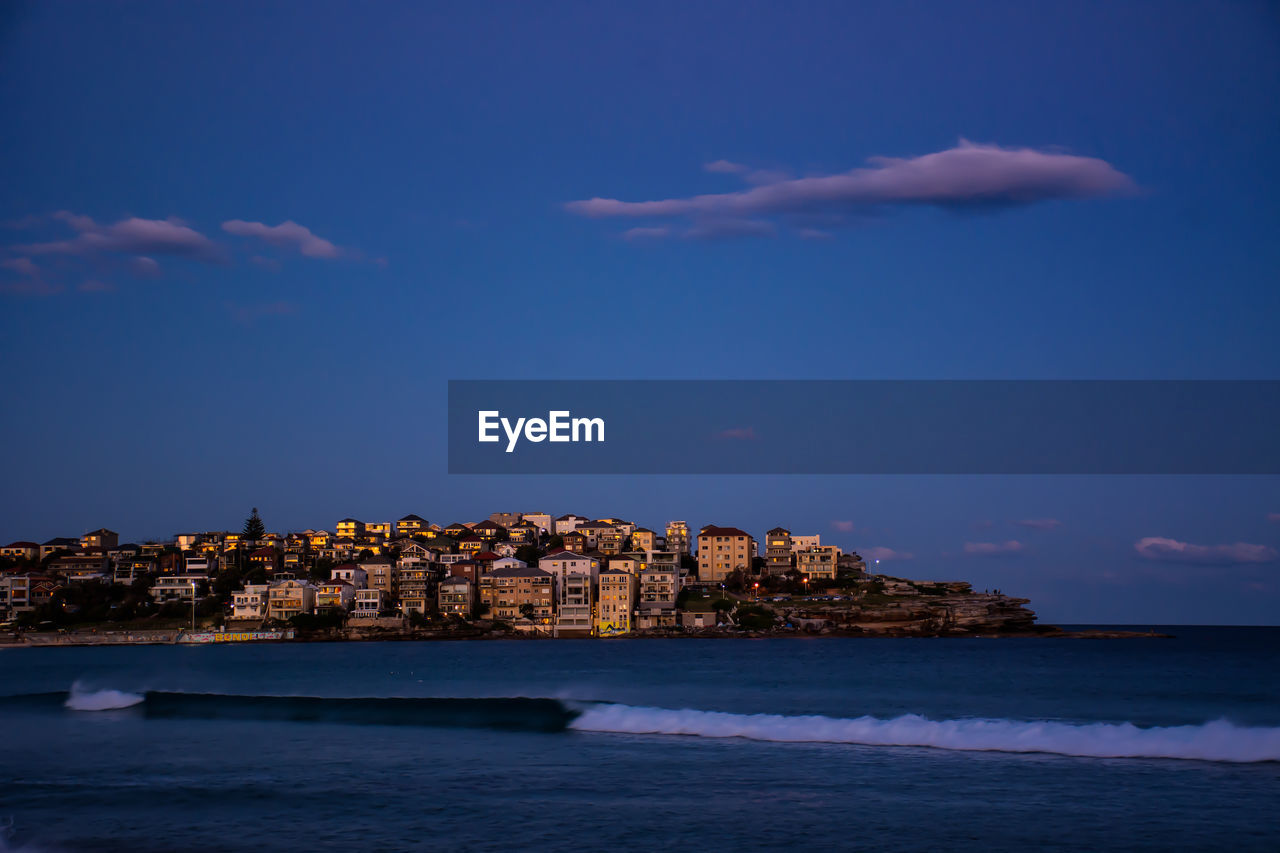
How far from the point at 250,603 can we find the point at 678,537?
46.4 m

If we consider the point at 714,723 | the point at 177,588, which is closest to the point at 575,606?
the point at 177,588

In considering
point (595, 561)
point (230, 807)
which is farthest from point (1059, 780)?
point (595, 561)

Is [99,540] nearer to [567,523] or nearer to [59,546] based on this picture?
[59,546]

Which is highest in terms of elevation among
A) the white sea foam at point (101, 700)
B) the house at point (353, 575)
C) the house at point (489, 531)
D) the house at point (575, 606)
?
the house at point (489, 531)

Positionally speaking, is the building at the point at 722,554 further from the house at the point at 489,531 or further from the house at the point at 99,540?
the house at the point at 99,540

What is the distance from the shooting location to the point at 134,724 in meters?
24.9

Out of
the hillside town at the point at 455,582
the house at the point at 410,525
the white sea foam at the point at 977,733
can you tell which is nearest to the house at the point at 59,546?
the hillside town at the point at 455,582

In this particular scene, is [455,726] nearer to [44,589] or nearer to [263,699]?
[263,699]

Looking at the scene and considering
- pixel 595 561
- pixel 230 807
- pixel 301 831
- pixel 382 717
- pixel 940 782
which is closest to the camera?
pixel 301 831

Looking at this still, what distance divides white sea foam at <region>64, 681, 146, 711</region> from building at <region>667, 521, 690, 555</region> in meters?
86.1

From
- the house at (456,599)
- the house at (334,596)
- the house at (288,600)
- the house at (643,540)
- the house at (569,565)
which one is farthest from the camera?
the house at (643,540)

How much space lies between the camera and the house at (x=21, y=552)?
11350 centimetres

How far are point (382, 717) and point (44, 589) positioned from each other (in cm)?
8349

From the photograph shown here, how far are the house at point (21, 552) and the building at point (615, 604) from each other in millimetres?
66104
